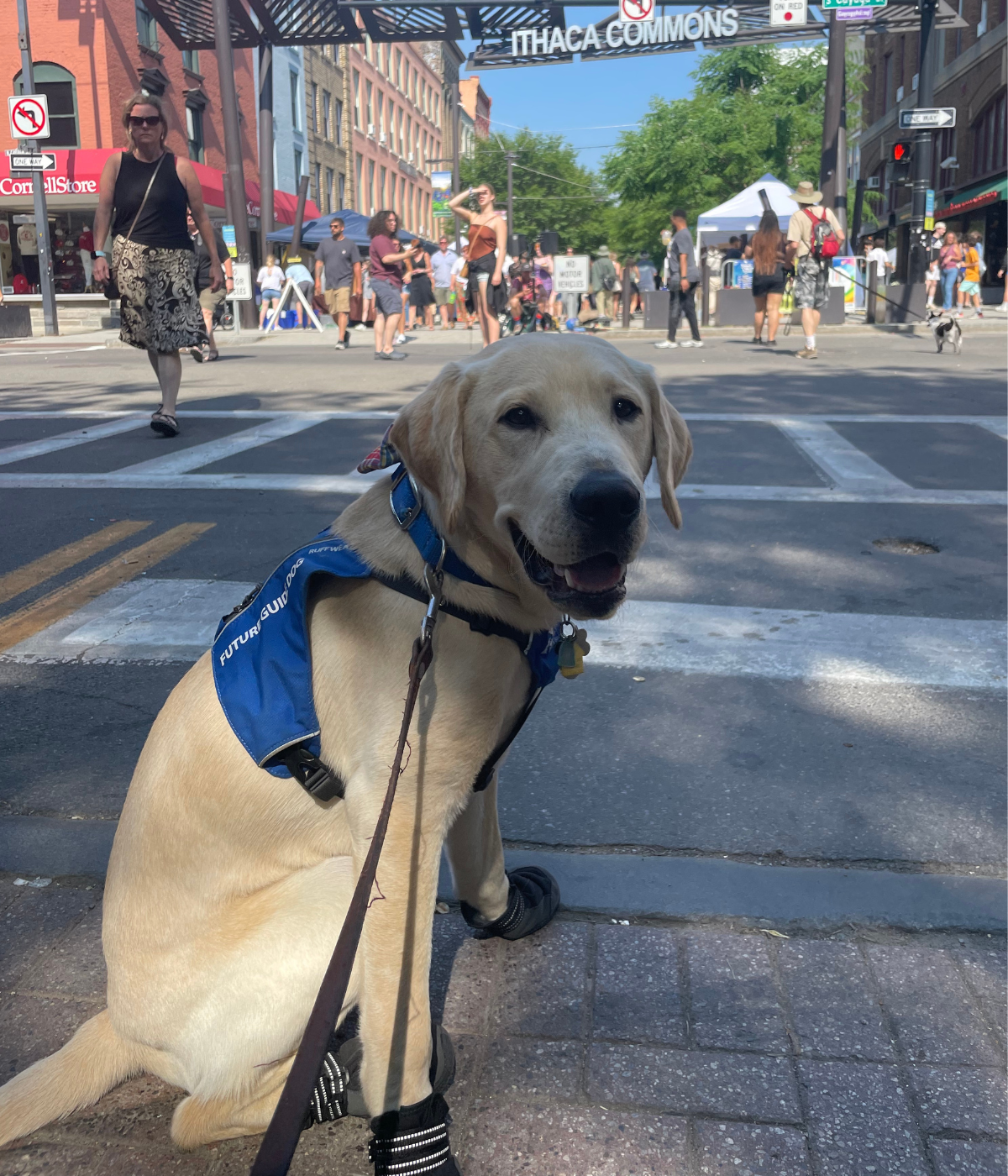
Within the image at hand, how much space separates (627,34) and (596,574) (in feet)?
88.5

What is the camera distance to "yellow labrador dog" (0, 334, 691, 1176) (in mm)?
1775

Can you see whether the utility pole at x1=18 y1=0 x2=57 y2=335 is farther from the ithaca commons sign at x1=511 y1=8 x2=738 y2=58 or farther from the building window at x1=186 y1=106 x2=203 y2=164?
the building window at x1=186 y1=106 x2=203 y2=164

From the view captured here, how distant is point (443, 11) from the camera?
25.2 metres

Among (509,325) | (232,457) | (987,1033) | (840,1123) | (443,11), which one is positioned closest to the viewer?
(840,1123)

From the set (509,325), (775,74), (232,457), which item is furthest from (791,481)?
(775,74)

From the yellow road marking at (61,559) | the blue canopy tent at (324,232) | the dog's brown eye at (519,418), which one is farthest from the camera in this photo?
the blue canopy tent at (324,232)

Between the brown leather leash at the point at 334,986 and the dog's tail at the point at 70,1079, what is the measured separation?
472mm

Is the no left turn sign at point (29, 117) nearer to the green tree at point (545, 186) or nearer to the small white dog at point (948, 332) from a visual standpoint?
the small white dog at point (948, 332)

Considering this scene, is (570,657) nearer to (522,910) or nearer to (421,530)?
(421,530)

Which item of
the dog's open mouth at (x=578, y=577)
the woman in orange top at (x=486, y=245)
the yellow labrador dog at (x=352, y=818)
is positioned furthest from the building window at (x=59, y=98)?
the dog's open mouth at (x=578, y=577)

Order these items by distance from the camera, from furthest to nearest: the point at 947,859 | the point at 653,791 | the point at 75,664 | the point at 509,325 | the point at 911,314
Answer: the point at 911,314 → the point at 509,325 → the point at 75,664 → the point at 653,791 → the point at 947,859

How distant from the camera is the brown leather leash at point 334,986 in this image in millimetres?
1233

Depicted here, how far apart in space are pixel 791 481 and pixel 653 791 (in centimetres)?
427

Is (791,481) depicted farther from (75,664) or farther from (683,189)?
(683,189)
